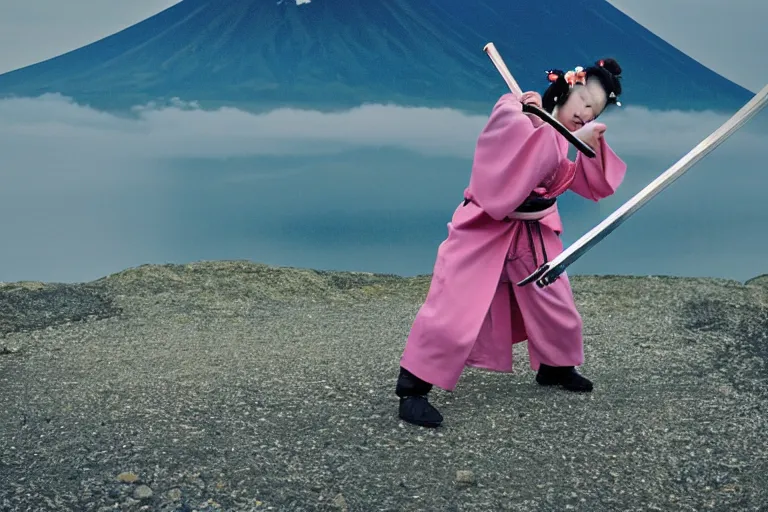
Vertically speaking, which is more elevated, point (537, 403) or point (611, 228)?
point (611, 228)

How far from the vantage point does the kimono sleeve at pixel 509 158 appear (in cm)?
297

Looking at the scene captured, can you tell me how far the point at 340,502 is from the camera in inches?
113

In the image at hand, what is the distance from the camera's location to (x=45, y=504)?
9.52 ft

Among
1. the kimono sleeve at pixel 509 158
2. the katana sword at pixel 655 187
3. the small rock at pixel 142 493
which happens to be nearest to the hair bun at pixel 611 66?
the kimono sleeve at pixel 509 158

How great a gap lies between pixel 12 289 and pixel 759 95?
5218 millimetres

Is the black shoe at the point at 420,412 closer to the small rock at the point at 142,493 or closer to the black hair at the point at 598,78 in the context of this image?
the small rock at the point at 142,493

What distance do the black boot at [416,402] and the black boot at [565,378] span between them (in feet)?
2.25

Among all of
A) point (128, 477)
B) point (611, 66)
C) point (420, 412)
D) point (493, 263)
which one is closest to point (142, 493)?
point (128, 477)

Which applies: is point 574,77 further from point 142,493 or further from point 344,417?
point 142,493

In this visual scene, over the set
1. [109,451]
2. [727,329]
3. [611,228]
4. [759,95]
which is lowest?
[727,329]

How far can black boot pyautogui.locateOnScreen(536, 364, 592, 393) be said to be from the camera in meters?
3.87

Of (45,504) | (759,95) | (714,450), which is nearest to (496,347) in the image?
(714,450)

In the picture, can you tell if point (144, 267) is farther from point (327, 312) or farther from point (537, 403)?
point (537, 403)

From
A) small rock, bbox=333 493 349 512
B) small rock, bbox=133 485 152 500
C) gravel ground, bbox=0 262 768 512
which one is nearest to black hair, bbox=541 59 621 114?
gravel ground, bbox=0 262 768 512
